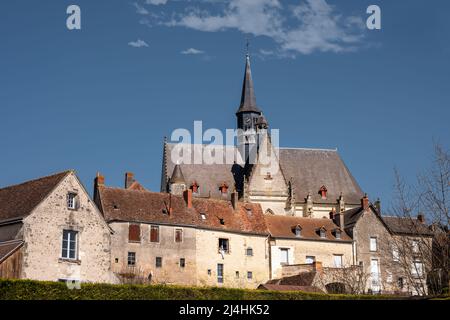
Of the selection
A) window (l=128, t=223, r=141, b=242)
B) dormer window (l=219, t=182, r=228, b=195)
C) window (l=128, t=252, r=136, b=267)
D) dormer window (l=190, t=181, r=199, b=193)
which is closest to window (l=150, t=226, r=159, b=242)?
window (l=128, t=223, r=141, b=242)

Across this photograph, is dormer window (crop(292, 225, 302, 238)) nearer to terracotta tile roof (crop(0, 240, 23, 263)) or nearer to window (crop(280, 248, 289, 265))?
window (crop(280, 248, 289, 265))

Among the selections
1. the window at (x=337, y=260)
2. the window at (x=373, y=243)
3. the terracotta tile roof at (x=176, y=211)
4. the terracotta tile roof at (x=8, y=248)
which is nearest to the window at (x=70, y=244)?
the terracotta tile roof at (x=8, y=248)

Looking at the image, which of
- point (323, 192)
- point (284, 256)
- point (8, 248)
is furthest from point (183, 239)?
point (323, 192)

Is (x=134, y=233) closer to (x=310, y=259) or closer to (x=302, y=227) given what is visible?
(x=310, y=259)

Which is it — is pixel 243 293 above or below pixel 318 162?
below

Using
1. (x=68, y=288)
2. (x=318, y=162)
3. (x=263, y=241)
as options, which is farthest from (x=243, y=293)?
(x=318, y=162)

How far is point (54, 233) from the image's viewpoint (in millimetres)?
37719

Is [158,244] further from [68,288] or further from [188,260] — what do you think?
[68,288]

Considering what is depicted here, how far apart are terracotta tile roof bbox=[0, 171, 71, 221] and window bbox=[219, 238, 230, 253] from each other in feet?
53.0

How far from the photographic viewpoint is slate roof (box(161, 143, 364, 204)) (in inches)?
2719

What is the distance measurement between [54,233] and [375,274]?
91.8 ft

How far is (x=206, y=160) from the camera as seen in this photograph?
71.3m

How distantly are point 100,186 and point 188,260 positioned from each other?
25.1 feet
